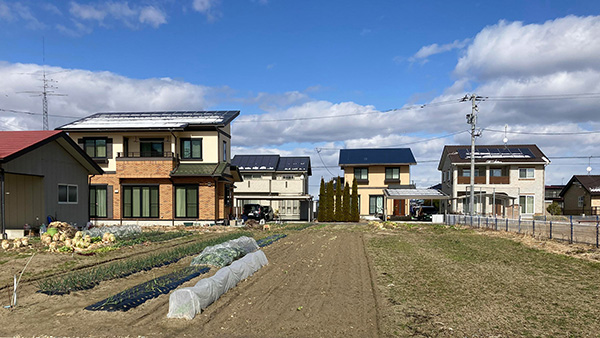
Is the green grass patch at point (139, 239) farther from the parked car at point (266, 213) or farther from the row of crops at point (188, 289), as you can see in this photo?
the parked car at point (266, 213)

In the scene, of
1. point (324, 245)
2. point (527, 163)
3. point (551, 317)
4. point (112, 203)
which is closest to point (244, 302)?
point (551, 317)

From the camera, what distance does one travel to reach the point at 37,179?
18.2 m

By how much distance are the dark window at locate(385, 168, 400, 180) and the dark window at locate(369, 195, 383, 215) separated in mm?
1912

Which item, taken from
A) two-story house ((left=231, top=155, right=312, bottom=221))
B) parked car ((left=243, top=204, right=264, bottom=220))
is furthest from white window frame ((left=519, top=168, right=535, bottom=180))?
parked car ((left=243, top=204, right=264, bottom=220))

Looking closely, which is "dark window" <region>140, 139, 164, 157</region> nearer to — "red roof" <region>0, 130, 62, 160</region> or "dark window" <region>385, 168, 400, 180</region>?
"red roof" <region>0, 130, 62, 160</region>

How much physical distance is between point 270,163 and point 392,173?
1101cm

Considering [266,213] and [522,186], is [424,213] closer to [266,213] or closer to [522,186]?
[522,186]

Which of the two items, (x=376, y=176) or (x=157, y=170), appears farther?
(x=376, y=176)

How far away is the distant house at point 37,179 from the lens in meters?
16.6

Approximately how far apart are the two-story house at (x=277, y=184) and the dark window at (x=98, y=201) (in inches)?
468

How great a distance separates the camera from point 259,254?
11.3 meters

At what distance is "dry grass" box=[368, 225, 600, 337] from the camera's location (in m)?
6.42

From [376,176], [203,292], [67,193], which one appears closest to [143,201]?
[67,193]

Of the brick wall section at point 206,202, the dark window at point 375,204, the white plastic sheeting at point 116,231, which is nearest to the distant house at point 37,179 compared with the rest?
the white plastic sheeting at point 116,231
